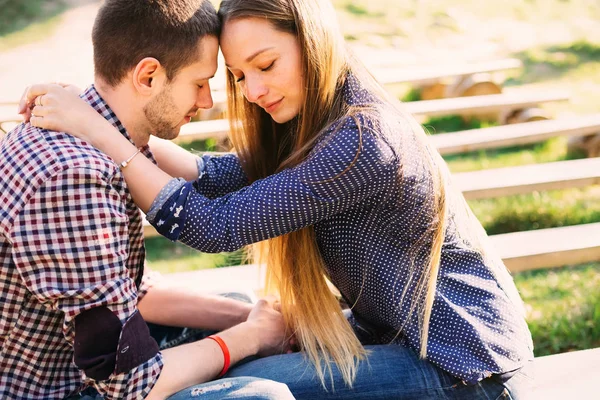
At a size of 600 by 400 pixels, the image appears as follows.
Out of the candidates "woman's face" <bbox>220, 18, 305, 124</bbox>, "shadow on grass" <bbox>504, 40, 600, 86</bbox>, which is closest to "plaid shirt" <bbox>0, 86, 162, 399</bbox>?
"woman's face" <bbox>220, 18, 305, 124</bbox>

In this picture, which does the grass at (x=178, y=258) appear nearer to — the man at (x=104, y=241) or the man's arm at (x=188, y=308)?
the man's arm at (x=188, y=308)

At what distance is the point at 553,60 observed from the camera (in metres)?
7.74

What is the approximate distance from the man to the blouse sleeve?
18 centimetres

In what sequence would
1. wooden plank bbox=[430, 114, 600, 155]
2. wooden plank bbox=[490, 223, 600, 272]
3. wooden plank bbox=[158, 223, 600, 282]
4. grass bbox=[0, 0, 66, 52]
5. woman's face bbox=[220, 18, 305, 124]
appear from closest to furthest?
woman's face bbox=[220, 18, 305, 124]
wooden plank bbox=[158, 223, 600, 282]
wooden plank bbox=[490, 223, 600, 272]
wooden plank bbox=[430, 114, 600, 155]
grass bbox=[0, 0, 66, 52]

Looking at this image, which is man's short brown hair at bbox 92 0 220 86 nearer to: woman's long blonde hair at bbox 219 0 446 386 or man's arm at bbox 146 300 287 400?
woman's long blonde hair at bbox 219 0 446 386

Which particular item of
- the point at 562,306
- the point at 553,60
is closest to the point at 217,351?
the point at 562,306

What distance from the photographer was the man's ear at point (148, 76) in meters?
2.00

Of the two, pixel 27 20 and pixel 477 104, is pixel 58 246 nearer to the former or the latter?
pixel 477 104

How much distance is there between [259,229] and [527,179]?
2.45 meters

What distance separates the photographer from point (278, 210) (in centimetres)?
196

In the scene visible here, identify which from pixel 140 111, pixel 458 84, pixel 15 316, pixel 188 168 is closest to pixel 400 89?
pixel 458 84

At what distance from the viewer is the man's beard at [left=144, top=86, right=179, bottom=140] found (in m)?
2.08

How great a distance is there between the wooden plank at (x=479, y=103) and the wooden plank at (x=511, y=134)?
35 centimetres

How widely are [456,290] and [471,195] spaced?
1.81 metres
